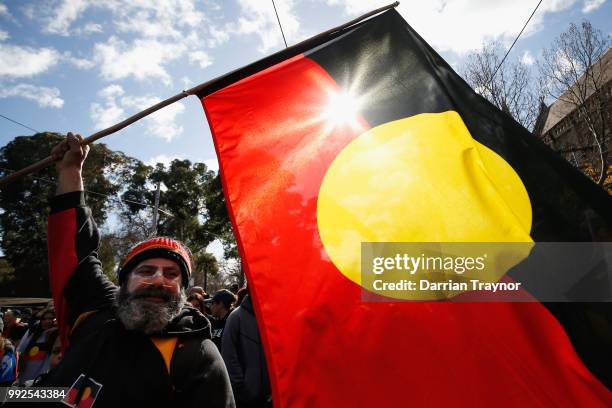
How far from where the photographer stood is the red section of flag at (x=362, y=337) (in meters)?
→ 1.43

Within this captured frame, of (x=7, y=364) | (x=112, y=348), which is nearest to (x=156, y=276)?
(x=112, y=348)

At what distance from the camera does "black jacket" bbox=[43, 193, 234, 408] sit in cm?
153

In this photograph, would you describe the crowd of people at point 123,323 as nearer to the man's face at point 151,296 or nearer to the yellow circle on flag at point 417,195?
the man's face at point 151,296

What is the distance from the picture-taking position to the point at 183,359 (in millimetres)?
1625

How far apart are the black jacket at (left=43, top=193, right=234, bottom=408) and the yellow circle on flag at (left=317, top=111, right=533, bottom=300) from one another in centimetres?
75

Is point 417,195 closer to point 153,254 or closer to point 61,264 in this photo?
point 153,254

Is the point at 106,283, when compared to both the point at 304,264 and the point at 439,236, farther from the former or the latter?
the point at 439,236

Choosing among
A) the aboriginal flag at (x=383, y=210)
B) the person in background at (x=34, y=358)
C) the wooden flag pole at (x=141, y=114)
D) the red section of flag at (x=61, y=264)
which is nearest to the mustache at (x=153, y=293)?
the red section of flag at (x=61, y=264)

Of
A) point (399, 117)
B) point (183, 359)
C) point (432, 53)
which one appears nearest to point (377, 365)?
point (183, 359)

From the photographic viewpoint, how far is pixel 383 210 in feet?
5.72

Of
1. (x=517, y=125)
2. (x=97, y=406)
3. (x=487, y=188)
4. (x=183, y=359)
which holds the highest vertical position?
(x=517, y=125)

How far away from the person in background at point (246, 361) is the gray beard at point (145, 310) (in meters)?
1.65

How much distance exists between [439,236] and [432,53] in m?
1.13

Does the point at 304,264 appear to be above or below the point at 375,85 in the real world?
below
